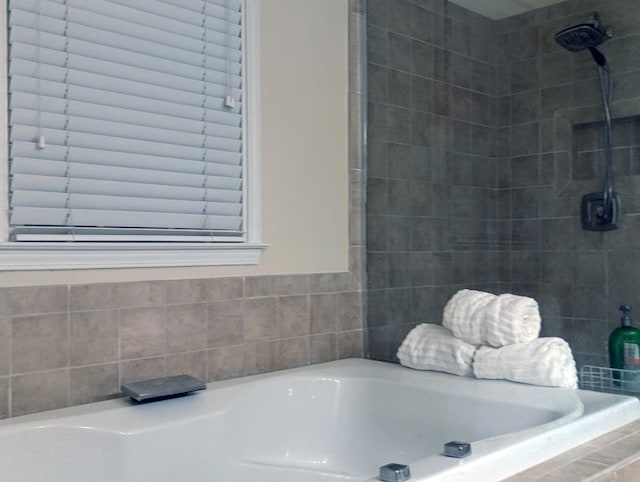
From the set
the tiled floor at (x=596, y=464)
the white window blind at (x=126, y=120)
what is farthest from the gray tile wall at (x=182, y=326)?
the tiled floor at (x=596, y=464)

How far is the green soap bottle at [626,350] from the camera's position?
2.05m

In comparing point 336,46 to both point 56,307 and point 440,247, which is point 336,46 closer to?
point 440,247

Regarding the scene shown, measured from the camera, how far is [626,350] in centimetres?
230

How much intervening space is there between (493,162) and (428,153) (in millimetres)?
304

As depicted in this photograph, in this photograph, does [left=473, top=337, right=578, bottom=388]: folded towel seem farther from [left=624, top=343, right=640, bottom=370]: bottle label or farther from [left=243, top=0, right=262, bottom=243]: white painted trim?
[left=243, top=0, right=262, bottom=243]: white painted trim

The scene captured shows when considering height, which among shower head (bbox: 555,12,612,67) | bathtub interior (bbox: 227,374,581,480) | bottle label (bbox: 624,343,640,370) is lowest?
bathtub interior (bbox: 227,374,581,480)

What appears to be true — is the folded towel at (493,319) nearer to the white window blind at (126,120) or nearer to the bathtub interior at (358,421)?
the bathtub interior at (358,421)

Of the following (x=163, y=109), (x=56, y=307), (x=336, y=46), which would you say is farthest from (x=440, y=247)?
(x=56, y=307)

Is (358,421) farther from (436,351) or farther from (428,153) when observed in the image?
(428,153)

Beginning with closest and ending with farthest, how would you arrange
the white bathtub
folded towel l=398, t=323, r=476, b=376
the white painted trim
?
1. the white bathtub
2. folded towel l=398, t=323, r=476, b=376
3. the white painted trim

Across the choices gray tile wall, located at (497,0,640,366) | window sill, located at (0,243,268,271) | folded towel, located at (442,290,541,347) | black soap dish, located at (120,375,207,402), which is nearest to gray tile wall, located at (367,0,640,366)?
gray tile wall, located at (497,0,640,366)

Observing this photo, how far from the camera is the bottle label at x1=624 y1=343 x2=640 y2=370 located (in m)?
2.15

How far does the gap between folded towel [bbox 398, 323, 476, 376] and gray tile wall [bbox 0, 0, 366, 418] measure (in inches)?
14.6

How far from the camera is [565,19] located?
9.03 feet
